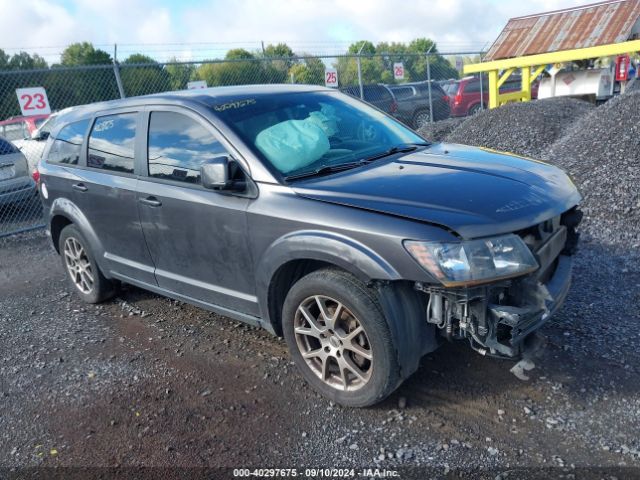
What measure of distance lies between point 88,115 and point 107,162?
646mm

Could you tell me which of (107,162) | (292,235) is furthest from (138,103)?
(292,235)

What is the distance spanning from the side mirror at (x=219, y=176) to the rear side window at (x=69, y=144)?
2.05m

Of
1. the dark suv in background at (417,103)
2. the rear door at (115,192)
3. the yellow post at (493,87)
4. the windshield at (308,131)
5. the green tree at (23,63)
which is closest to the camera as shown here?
the windshield at (308,131)

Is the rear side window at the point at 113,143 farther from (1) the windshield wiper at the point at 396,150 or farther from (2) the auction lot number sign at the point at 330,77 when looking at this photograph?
(2) the auction lot number sign at the point at 330,77

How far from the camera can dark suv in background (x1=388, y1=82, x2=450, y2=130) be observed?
683 inches

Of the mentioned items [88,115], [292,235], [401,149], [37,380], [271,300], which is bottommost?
[37,380]

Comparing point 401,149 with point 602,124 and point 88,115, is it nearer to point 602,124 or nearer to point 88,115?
point 88,115

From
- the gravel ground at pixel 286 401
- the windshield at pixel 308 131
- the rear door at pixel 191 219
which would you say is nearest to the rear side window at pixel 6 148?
the gravel ground at pixel 286 401

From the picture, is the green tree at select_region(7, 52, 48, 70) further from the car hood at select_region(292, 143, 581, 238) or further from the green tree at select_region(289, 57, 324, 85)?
the car hood at select_region(292, 143, 581, 238)

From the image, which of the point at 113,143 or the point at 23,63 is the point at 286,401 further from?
the point at 23,63

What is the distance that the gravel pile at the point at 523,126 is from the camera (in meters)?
8.87

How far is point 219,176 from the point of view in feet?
10.7

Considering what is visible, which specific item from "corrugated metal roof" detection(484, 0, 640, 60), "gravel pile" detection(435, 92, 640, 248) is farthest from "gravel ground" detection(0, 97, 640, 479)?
"corrugated metal roof" detection(484, 0, 640, 60)

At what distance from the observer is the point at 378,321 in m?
2.89
